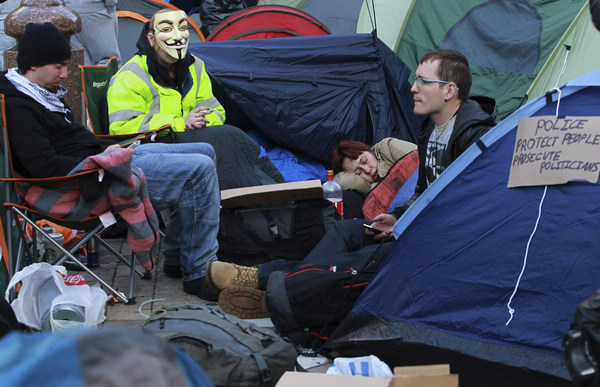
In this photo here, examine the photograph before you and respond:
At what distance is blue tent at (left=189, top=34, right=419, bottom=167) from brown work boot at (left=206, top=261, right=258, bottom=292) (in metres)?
2.42

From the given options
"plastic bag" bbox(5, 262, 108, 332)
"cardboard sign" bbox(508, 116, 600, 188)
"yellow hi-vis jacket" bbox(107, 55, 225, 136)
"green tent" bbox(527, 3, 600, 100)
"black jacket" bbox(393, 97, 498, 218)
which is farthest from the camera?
"green tent" bbox(527, 3, 600, 100)

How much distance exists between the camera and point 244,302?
4.15 metres

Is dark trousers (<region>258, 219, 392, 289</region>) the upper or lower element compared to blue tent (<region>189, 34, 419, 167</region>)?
lower

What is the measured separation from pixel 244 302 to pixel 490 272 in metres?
1.35

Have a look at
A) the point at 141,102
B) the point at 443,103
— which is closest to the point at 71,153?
the point at 141,102

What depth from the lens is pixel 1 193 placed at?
13.4ft

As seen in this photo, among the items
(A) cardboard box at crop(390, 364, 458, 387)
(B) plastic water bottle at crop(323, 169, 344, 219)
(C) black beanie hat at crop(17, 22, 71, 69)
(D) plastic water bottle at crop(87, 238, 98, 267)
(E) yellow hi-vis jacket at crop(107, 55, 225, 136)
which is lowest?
(D) plastic water bottle at crop(87, 238, 98, 267)

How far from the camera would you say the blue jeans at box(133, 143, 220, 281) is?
4.52 meters

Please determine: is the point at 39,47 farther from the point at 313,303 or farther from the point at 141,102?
the point at 313,303

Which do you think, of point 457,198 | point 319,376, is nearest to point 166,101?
point 457,198

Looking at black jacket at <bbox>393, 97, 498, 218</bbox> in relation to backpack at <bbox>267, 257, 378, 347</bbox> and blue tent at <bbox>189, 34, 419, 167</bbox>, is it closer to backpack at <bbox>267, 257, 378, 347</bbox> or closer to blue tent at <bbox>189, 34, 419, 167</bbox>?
backpack at <bbox>267, 257, 378, 347</bbox>

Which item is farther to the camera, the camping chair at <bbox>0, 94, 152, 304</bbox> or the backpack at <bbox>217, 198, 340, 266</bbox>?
the backpack at <bbox>217, 198, 340, 266</bbox>

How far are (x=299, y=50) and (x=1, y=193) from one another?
3.33 metres

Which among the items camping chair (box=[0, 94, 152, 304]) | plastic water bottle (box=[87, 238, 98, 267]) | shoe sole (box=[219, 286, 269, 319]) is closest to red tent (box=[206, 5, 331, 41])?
plastic water bottle (box=[87, 238, 98, 267])
